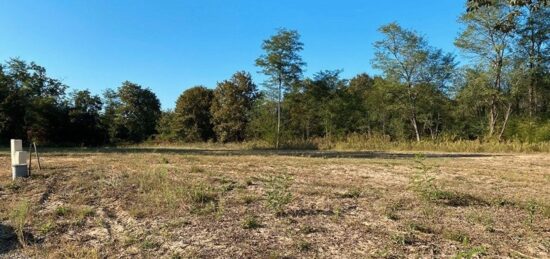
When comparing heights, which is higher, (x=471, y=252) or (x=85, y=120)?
(x=85, y=120)

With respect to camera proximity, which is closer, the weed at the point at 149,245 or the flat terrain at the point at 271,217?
the flat terrain at the point at 271,217

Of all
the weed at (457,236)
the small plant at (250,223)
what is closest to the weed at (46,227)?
the small plant at (250,223)

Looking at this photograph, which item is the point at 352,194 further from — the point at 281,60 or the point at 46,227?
the point at 281,60

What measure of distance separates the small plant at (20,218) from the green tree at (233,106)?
33.4 m

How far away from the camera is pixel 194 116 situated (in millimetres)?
44000

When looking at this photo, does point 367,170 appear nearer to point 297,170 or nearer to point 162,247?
point 297,170

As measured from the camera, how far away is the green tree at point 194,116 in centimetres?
4366

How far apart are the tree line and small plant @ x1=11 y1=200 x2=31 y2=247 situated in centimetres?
1762

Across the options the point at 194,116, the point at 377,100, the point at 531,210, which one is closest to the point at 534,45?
the point at 377,100

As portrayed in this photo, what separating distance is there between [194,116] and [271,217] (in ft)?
132

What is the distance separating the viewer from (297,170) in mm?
8219

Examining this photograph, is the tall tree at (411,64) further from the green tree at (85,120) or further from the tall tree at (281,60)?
the green tree at (85,120)

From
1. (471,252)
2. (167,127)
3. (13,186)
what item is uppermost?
(167,127)

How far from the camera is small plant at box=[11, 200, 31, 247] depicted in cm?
452
